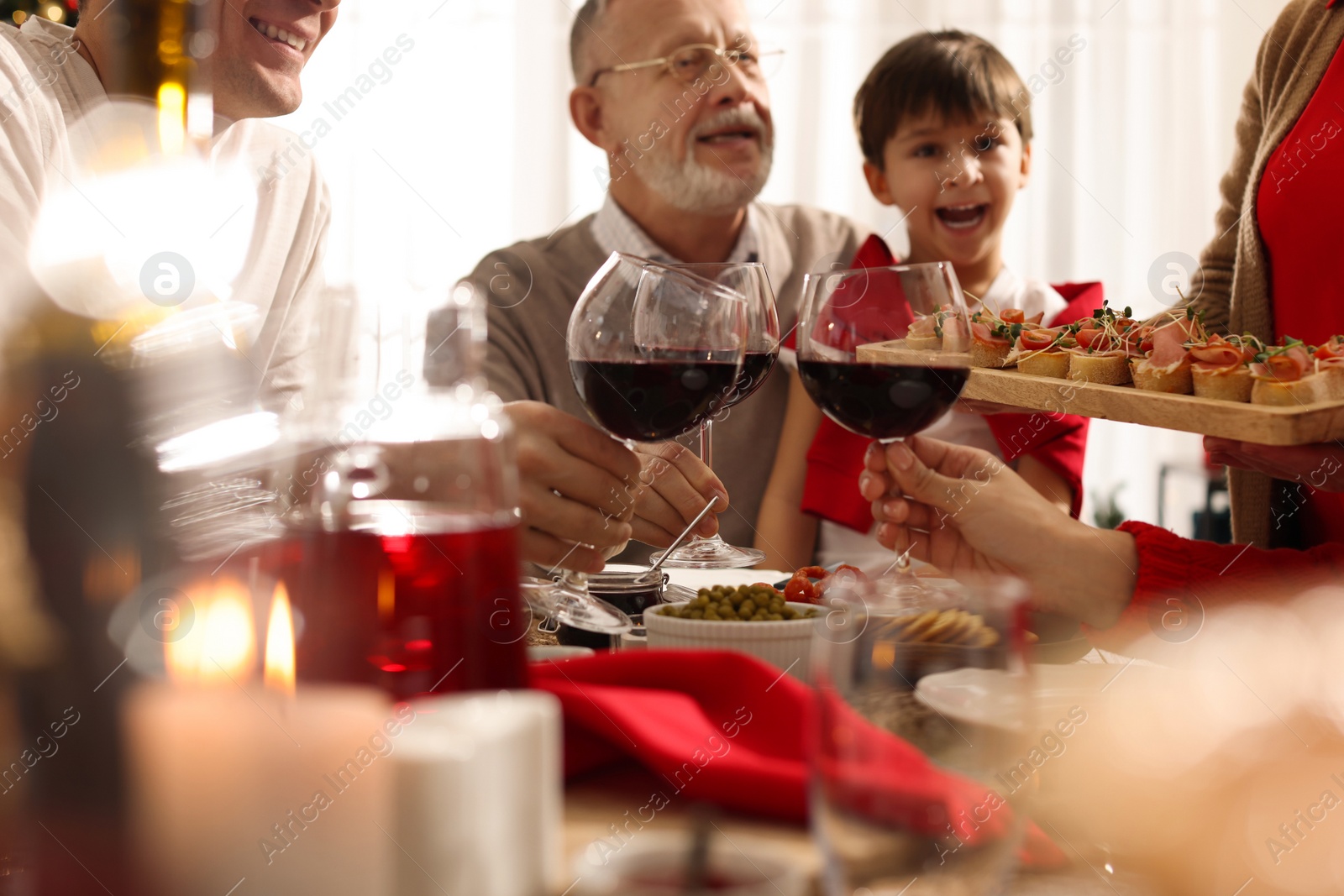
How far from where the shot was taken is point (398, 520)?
0.52 metres

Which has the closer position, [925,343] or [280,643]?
[280,643]

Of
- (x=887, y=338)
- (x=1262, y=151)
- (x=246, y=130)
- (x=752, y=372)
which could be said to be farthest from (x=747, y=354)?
(x=246, y=130)

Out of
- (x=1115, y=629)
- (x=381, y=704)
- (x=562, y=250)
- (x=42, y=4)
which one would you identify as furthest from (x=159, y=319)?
(x=562, y=250)

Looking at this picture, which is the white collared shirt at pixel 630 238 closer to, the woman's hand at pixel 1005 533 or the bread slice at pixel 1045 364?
the bread slice at pixel 1045 364

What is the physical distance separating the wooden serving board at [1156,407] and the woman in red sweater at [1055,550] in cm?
14

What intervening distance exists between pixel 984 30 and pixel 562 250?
3154 millimetres

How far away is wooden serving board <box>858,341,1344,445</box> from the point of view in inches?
48.7

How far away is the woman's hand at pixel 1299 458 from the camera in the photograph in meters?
1.36

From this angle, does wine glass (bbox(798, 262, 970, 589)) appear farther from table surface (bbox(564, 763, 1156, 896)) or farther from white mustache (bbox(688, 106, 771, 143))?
white mustache (bbox(688, 106, 771, 143))

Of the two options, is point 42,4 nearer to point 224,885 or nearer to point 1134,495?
point 224,885

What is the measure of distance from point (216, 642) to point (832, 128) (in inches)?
188

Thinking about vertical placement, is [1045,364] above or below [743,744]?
above

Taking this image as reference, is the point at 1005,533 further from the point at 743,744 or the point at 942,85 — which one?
the point at 942,85

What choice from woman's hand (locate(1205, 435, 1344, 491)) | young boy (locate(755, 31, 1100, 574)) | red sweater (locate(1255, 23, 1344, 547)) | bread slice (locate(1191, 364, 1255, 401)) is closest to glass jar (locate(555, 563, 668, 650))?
woman's hand (locate(1205, 435, 1344, 491))
